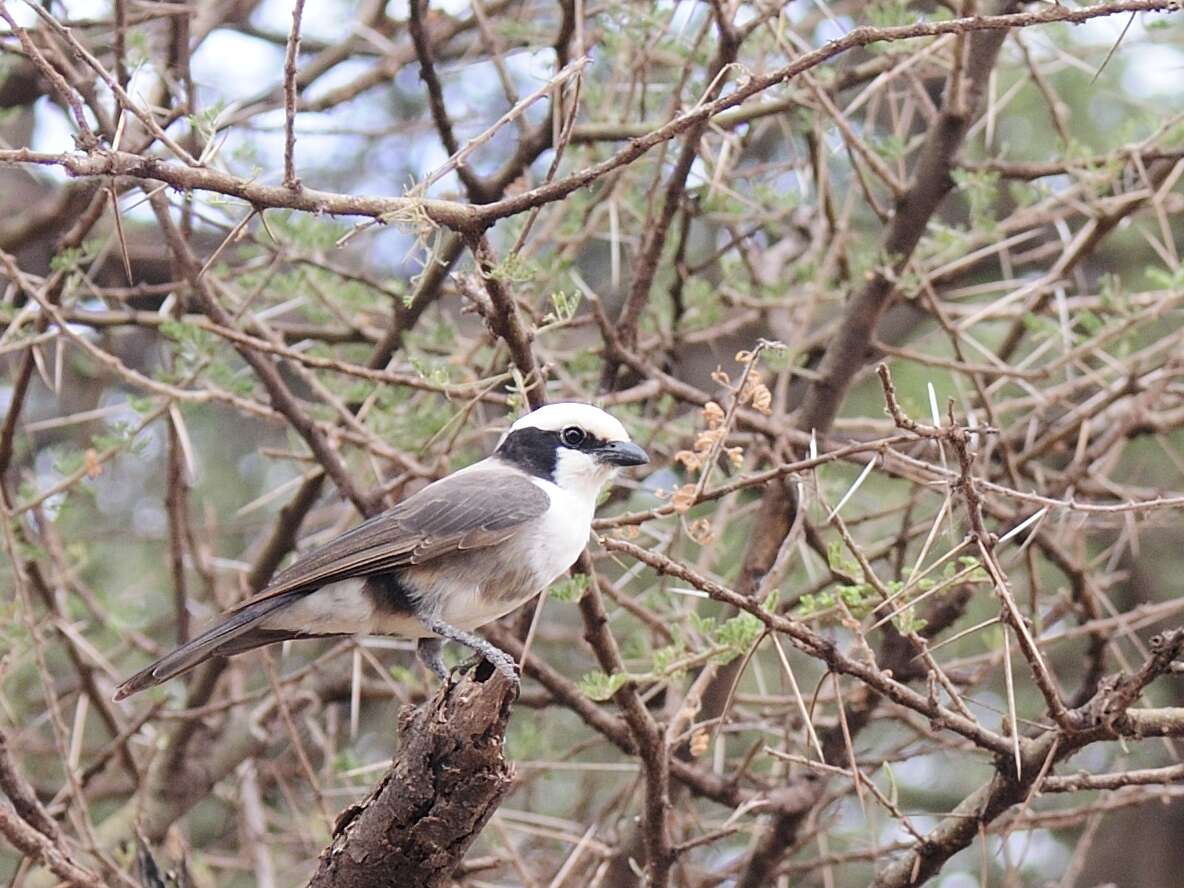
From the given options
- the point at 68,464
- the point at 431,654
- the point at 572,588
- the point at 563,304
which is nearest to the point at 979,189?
the point at 563,304

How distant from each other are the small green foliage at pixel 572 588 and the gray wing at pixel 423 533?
18 centimetres

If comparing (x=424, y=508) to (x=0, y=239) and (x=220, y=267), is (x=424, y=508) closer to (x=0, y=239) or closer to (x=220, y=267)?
(x=220, y=267)

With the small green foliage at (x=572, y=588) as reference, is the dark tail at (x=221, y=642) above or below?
above

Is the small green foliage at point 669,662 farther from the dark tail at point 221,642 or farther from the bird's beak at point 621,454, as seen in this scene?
the dark tail at point 221,642

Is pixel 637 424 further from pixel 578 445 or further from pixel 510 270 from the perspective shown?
pixel 510 270

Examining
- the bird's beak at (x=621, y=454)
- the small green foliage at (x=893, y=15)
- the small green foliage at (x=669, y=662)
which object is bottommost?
the small green foliage at (x=669, y=662)

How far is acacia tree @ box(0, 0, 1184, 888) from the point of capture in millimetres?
2863

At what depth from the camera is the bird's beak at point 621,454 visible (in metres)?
3.64

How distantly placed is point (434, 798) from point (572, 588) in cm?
67

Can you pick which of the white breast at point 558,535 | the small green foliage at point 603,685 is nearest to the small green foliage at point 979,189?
the white breast at point 558,535

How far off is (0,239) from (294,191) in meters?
2.96

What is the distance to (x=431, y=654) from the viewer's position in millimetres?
3766

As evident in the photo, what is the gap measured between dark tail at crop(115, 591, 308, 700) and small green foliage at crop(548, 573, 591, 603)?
617 millimetres

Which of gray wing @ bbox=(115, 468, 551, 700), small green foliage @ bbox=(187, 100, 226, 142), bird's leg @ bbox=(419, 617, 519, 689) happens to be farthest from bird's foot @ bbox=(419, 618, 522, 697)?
small green foliage @ bbox=(187, 100, 226, 142)
